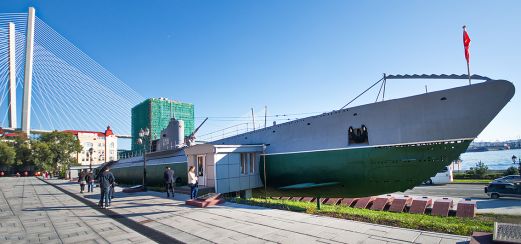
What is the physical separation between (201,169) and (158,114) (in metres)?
39.5

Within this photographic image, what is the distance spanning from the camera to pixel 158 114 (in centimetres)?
5203

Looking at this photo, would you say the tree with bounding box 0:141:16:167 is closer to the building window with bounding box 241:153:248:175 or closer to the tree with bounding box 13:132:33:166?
the tree with bounding box 13:132:33:166

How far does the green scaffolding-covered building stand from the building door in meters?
32.4

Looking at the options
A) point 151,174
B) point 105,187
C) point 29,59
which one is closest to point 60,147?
point 29,59

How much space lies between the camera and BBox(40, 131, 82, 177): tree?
6700 cm

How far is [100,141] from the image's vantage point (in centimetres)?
10681

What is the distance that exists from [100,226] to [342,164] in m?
9.93

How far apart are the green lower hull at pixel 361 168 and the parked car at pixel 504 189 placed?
10.4 m

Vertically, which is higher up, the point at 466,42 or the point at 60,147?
the point at 466,42

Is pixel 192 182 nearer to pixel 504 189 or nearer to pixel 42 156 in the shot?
pixel 504 189

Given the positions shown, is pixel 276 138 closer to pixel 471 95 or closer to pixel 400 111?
pixel 400 111

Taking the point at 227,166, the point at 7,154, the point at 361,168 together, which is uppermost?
the point at 7,154

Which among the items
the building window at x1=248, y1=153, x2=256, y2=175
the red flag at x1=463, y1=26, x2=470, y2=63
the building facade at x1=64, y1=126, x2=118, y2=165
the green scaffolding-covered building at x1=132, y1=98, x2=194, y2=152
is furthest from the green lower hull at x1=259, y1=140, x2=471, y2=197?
the building facade at x1=64, y1=126, x2=118, y2=165

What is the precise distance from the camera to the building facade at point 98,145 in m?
101
